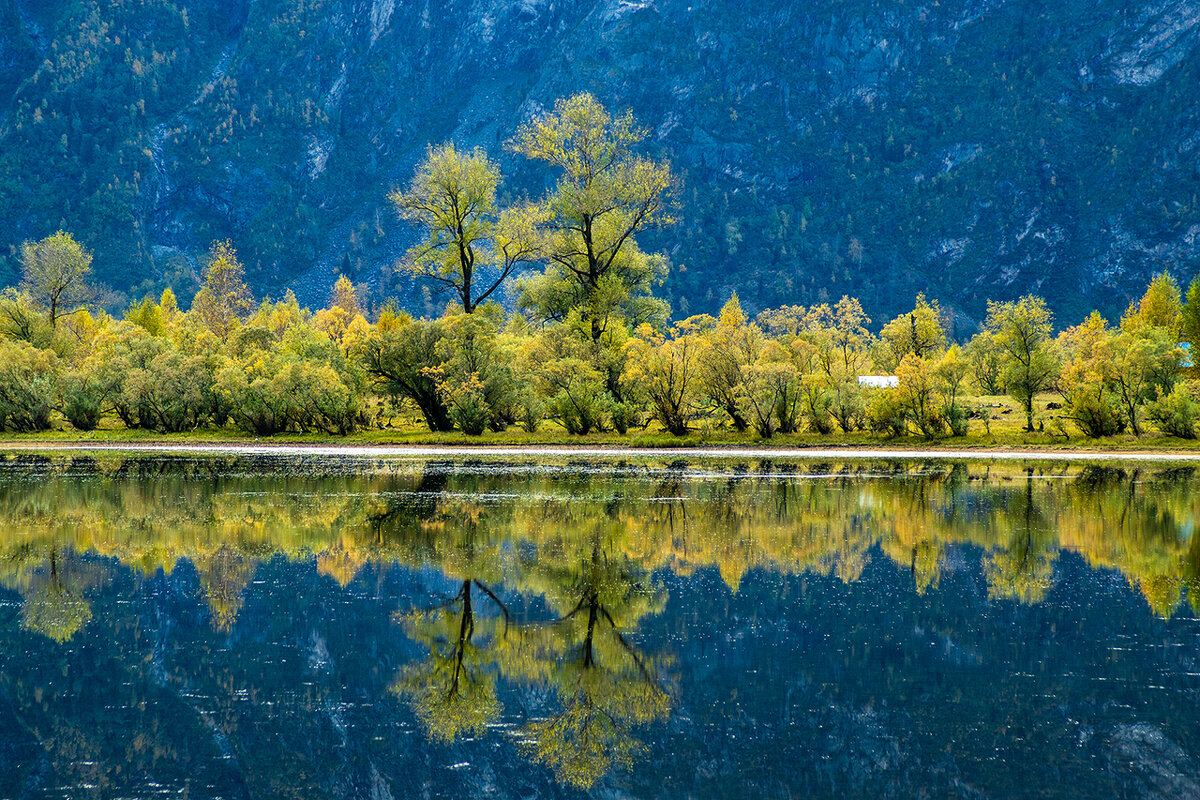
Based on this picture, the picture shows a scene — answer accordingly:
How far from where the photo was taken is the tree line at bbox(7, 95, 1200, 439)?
5775cm

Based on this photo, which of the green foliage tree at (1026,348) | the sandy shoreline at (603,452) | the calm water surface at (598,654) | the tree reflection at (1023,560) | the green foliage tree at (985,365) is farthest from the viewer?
the green foliage tree at (985,365)

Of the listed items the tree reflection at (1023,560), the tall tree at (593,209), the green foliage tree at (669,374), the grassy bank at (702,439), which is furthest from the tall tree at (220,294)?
the tree reflection at (1023,560)

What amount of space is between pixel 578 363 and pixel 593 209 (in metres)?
12.7

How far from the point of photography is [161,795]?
10031 mm

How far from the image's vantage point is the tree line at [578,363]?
57.8 m

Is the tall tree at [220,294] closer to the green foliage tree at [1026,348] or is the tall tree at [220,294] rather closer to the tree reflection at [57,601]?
the green foliage tree at [1026,348]

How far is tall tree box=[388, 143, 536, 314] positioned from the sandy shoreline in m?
15.2

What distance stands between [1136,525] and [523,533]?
15.5 m

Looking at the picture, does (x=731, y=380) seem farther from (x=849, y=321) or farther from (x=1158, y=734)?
(x=1158, y=734)

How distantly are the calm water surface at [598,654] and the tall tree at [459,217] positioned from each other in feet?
137

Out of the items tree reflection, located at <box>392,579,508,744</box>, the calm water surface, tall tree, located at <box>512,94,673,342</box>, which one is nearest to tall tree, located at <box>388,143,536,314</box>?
tall tree, located at <box>512,94,673,342</box>

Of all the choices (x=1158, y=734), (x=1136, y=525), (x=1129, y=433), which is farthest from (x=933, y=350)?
(x=1158, y=734)

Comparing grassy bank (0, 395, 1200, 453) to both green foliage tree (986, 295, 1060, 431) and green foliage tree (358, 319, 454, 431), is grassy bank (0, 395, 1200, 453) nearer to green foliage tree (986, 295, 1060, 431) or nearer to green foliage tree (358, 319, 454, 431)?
green foliage tree (986, 295, 1060, 431)

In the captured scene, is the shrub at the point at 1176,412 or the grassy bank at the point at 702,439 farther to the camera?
the grassy bank at the point at 702,439
